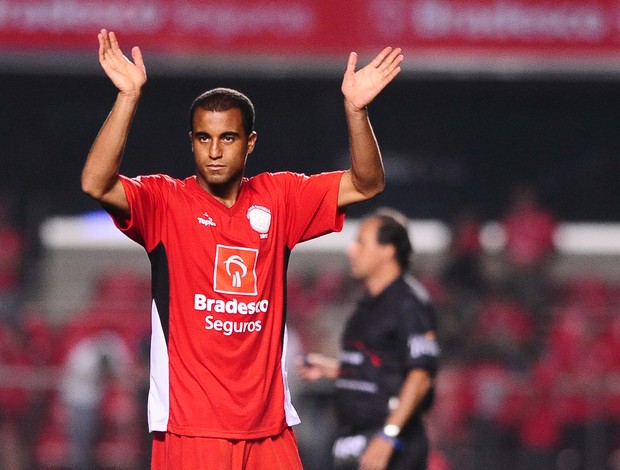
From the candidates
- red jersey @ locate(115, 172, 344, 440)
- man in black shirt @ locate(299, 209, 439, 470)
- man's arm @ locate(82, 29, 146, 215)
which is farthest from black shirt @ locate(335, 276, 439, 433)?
man's arm @ locate(82, 29, 146, 215)

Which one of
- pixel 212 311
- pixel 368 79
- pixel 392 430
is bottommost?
pixel 392 430

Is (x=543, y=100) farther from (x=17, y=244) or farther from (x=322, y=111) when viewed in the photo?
(x=17, y=244)

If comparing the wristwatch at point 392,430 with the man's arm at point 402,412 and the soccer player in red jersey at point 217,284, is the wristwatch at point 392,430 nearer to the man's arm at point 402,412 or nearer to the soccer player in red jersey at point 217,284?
the man's arm at point 402,412

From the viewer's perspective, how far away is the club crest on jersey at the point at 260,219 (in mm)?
4102

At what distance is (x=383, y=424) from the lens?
19.2 feet

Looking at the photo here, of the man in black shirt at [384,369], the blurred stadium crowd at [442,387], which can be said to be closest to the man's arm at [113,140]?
the man in black shirt at [384,369]

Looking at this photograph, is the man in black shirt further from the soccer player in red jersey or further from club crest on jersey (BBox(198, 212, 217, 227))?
club crest on jersey (BBox(198, 212, 217, 227))

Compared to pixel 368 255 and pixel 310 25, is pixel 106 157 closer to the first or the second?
pixel 368 255

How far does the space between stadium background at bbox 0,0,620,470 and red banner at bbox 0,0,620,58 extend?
0.05 feet

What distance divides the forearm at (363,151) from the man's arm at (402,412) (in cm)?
171

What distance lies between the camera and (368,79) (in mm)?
4090

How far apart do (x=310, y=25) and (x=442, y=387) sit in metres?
3.18

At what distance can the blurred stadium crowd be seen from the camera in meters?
9.43

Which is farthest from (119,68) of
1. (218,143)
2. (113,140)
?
(218,143)
